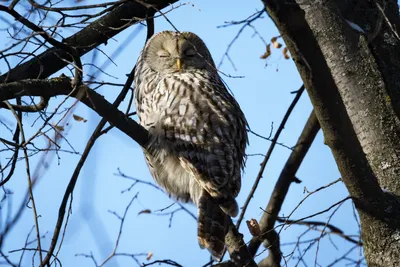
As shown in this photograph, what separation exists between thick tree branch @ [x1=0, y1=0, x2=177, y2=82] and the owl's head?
0.68 m

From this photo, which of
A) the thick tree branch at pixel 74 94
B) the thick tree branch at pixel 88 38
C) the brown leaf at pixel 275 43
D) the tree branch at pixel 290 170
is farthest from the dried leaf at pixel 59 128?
the brown leaf at pixel 275 43

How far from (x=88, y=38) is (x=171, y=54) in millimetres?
1075

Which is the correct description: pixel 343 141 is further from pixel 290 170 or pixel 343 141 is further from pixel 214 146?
pixel 290 170

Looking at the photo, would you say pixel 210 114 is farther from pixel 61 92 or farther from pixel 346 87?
pixel 61 92

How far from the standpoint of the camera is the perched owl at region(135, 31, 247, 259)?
14.5 feet

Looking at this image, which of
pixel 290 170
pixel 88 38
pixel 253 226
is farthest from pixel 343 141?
pixel 88 38

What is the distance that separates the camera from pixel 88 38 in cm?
476

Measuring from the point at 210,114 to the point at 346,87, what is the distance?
122 cm

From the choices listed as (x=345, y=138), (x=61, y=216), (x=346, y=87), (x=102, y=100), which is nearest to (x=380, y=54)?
(x=346, y=87)

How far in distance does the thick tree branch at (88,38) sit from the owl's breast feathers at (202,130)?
1.85ft

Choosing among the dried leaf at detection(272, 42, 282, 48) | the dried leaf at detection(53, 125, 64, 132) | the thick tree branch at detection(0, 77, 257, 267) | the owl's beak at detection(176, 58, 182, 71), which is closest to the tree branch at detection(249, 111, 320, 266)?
the dried leaf at detection(272, 42, 282, 48)

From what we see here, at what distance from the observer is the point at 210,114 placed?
476 centimetres

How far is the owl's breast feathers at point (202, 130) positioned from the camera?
4.54 metres

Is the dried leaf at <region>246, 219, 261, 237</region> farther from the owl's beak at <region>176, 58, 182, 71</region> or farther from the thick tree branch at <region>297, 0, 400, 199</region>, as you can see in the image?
the owl's beak at <region>176, 58, 182, 71</region>
